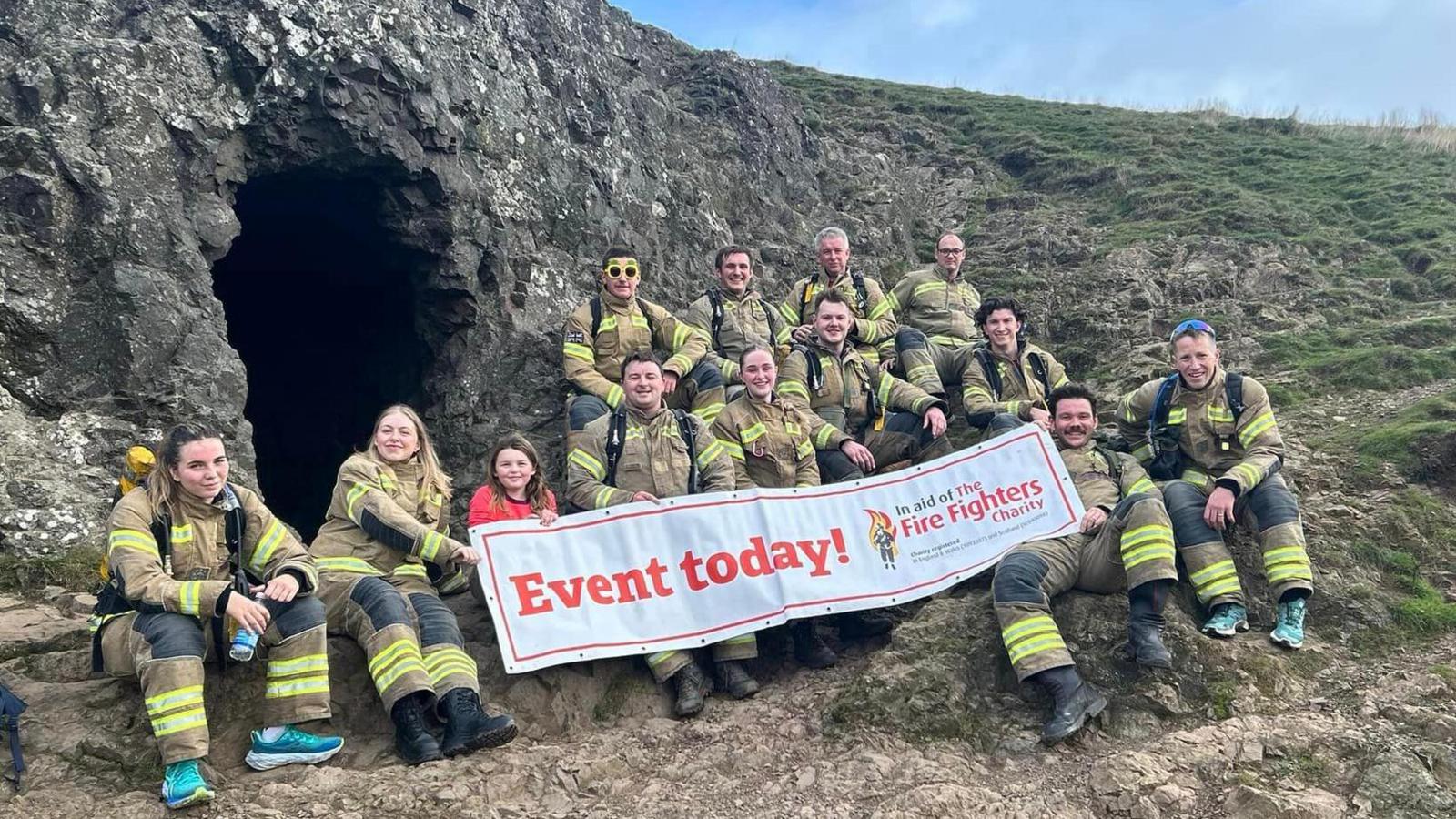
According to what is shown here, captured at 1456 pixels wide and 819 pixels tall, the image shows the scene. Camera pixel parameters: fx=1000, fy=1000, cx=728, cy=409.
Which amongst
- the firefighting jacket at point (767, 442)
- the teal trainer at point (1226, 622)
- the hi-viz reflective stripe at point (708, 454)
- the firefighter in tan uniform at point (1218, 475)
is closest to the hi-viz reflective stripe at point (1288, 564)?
the firefighter in tan uniform at point (1218, 475)

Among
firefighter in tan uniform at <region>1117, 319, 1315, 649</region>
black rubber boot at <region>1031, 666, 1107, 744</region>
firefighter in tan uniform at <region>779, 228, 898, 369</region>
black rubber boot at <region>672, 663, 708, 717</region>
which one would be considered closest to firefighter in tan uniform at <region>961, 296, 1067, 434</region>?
firefighter in tan uniform at <region>1117, 319, 1315, 649</region>

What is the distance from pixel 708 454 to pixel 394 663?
2.62 meters

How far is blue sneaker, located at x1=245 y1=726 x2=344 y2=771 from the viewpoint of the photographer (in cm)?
525

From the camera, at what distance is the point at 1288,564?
6340 millimetres

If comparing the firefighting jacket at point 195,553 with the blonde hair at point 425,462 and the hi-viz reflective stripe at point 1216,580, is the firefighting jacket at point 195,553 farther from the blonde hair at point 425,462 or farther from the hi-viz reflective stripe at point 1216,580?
the hi-viz reflective stripe at point 1216,580

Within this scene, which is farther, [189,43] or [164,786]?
[189,43]

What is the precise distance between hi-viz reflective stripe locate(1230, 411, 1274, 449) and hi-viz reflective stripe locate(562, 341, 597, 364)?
204 inches

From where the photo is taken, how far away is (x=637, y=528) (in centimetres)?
666

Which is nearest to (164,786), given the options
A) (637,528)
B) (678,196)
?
(637,528)

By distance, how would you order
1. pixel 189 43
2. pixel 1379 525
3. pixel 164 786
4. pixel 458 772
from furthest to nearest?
pixel 189 43
pixel 1379 525
pixel 458 772
pixel 164 786

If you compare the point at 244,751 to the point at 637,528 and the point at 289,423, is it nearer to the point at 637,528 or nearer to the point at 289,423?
the point at 637,528

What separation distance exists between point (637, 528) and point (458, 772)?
1940 mm

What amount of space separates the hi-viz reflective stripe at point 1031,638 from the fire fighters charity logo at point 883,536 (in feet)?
3.61

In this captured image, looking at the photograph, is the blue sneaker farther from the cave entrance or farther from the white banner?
the cave entrance
